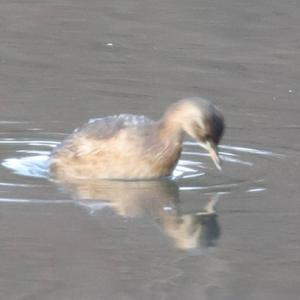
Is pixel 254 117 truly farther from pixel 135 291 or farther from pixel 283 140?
pixel 135 291

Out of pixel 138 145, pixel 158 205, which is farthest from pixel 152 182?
pixel 158 205

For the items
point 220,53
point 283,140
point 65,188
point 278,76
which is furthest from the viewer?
point 220,53

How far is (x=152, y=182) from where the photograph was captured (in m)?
10.2

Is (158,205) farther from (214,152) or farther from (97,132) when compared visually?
(97,132)

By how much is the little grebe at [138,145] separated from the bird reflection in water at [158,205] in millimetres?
92

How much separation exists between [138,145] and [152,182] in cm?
25

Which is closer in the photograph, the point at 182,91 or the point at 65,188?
the point at 65,188

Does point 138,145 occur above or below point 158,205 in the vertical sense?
above

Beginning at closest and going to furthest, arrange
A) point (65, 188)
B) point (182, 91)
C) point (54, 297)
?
point (54, 297) < point (65, 188) < point (182, 91)

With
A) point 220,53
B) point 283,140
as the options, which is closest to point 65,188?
point 283,140

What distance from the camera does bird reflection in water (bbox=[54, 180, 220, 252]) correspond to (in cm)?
888

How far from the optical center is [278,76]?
46.0 feet

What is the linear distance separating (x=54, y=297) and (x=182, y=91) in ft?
18.8

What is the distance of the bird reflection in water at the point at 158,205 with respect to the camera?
8883mm
